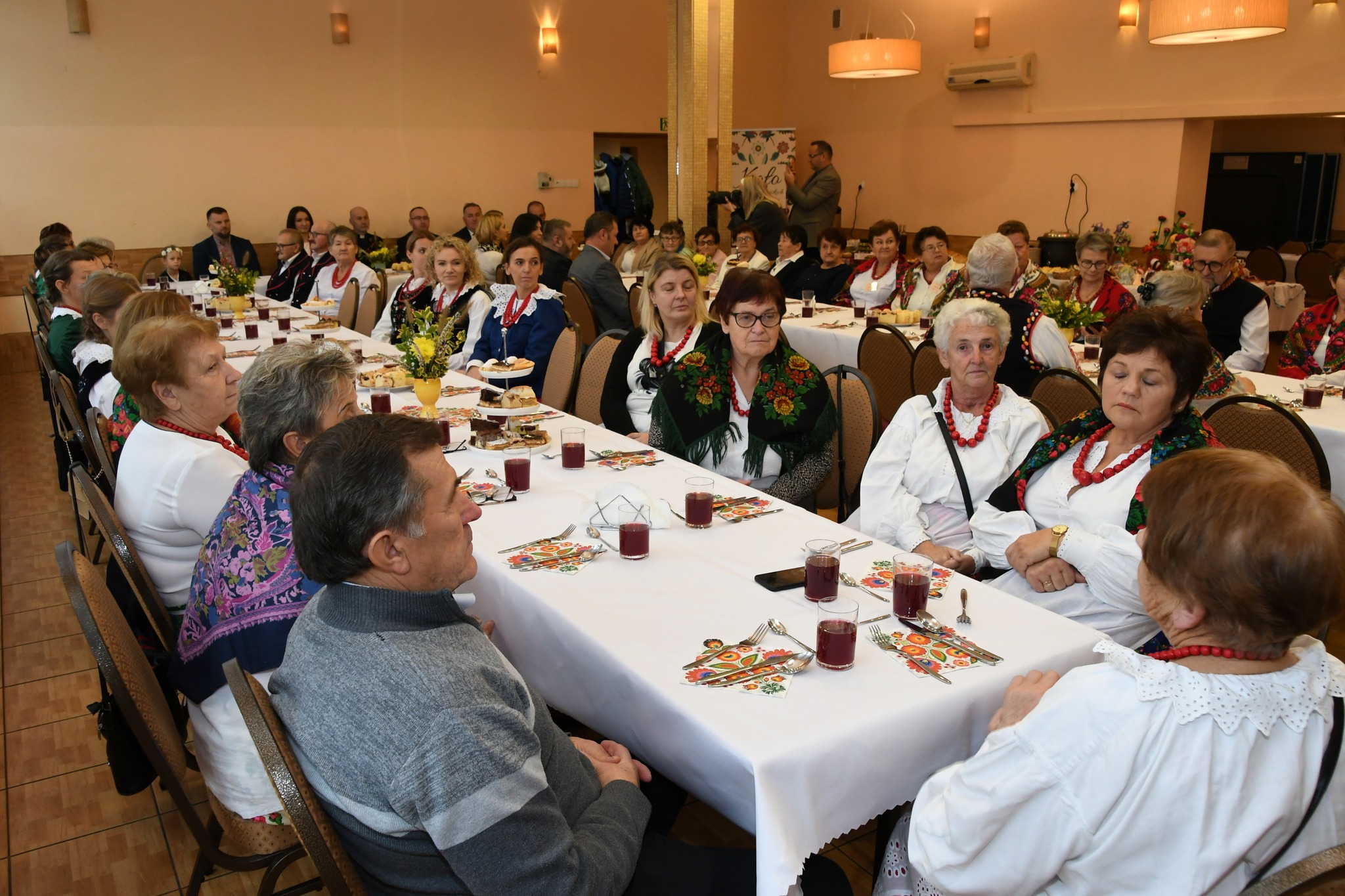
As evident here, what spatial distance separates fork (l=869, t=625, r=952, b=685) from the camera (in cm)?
167

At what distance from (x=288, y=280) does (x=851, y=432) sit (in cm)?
689

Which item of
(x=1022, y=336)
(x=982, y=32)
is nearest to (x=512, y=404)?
(x=1022, y=336)

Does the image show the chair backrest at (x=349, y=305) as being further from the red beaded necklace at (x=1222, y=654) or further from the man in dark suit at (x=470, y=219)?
the red beaded necklace at (x=1222, y=654)

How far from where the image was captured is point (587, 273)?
22.4 ft

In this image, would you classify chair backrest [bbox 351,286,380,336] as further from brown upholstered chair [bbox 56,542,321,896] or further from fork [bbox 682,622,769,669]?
fork [bbox 682,622,769,669]

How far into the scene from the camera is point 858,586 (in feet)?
6.66

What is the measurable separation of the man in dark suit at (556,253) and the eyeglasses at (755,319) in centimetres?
407

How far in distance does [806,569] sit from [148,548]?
151 centimetres

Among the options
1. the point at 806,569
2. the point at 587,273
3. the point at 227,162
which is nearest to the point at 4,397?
the point at 227,162

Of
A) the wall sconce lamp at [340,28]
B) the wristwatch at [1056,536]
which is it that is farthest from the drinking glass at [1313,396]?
the wall sconce lamp at [340,28]

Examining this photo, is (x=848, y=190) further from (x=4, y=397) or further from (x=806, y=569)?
(x=806, y=569)

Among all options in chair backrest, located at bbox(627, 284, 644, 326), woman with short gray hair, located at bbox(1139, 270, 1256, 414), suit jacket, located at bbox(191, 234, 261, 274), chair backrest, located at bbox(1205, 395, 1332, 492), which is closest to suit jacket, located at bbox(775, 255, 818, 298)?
chair backrest, located at bbox(627, 284, 644, 326)

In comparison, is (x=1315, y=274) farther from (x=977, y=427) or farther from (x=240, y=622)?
(x=240, y=622)

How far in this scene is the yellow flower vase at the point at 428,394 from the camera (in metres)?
3.46
